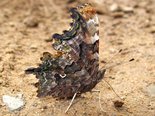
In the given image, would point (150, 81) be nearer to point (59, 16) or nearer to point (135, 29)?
point (135, 29)

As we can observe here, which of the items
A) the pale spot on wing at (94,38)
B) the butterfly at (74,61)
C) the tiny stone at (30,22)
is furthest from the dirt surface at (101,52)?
the pale spot on wing at (94,38)

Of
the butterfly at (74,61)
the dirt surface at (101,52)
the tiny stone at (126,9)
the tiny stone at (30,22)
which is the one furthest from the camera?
the tiny stone at (126,9)

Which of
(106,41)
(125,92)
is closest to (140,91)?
(125,92)

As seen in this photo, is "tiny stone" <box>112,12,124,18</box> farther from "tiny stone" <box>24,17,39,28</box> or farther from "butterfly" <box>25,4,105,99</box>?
"butterfly" <box>25,4,105,99</box>

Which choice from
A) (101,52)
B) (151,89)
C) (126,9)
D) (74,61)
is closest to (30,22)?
(101,52)

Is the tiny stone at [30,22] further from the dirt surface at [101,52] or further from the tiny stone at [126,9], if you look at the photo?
the tiny stone at [126,9]

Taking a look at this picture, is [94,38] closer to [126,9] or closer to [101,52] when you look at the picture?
[101,52]
